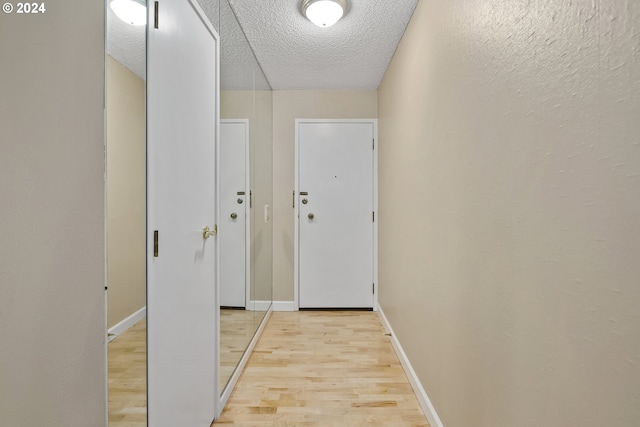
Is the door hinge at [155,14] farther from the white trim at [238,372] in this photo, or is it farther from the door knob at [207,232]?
the white trim at [238,372]

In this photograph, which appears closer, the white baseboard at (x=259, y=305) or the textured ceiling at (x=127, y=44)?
the textured ceiling at (x=127, y=44)

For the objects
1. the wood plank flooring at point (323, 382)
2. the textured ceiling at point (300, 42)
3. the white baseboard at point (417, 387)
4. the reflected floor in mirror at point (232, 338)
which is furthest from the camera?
the textured ceiling at point (300, 42)

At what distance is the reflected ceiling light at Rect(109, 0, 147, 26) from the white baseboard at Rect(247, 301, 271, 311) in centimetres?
203

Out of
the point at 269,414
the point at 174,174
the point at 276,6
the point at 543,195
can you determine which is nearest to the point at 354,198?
the point at 276,6

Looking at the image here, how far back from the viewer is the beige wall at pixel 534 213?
69 cm

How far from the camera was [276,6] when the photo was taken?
7.18 feet

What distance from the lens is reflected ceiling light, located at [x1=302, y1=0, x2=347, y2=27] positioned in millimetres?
2100

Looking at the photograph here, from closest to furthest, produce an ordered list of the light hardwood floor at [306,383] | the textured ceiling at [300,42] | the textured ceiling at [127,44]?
the textured ceiling at [127,44] → the light hardwood floor at [306,383] → the textured ceiling at [300,42]

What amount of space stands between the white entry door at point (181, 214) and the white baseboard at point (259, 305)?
91 cm

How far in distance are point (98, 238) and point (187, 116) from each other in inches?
28.5

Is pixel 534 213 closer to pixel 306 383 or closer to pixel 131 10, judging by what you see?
pixel 131 10

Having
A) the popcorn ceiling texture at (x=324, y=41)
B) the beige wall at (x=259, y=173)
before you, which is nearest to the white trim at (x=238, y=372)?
the beige wall at (x=259, y=173)

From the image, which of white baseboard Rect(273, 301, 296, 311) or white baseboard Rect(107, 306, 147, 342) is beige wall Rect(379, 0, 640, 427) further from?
white baseboard Rect(273, 301, 296, 311)

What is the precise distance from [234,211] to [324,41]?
4.64 ft
